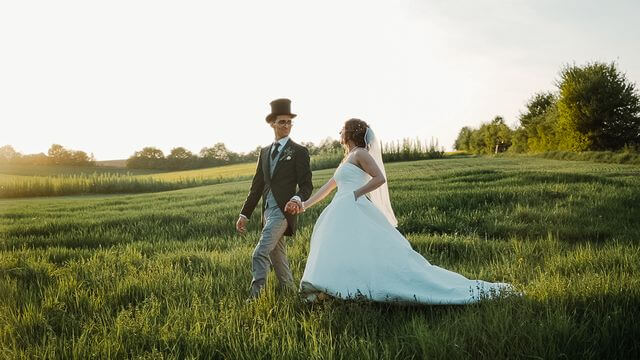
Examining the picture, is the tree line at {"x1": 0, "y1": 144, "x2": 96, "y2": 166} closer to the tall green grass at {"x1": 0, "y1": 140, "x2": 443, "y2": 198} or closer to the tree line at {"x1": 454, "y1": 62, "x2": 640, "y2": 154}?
the tall green grass at {"x1": 0, "y1": 140, "x2": 443, "y2": 198}

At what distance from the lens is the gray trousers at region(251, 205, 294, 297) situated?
5.21 m

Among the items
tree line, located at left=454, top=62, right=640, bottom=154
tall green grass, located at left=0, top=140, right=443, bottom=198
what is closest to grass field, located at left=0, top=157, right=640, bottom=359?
tall green grass, located at left=0, top=140, right=443, bottom=198

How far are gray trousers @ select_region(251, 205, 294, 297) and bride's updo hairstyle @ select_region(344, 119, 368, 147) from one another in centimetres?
127

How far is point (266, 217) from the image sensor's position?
5.52 metres

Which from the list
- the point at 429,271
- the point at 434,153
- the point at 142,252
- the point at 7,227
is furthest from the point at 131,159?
the point at 429,271

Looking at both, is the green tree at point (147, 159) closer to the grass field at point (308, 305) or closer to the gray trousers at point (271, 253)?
the grass field at point (308, 305)

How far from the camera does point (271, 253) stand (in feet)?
18.5

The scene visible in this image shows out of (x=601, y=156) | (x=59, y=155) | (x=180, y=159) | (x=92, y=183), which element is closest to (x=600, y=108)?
(x=601, y=156)

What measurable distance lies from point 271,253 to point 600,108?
4094 centimetres

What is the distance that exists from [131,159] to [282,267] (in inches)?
2436

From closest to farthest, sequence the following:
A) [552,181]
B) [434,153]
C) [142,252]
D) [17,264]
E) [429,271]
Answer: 1. [429,271]
2. [17,264]
3. [142,252]
4. [552,181]
5. [434,153]

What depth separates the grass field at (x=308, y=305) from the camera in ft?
11.5

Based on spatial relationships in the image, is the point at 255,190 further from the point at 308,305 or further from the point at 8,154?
the point at 8,154

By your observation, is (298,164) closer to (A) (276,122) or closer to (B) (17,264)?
(A) (276,122)
